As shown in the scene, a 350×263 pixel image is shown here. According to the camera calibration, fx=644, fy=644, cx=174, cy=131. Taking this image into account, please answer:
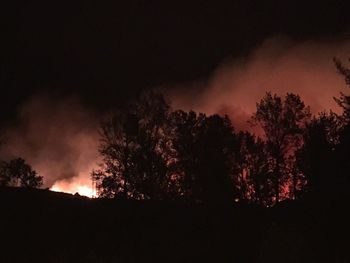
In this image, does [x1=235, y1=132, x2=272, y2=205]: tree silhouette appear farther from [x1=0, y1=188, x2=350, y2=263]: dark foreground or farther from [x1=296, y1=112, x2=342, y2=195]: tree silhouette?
[x1=0, y1=188, x2=350, y2=263]: dark foreground

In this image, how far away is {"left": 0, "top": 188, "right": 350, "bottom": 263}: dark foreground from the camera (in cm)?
2856

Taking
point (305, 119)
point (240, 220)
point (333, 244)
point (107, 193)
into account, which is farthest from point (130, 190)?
point (333, 244)

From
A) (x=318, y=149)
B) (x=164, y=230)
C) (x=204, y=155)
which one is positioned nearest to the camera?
(x=164, y=230)

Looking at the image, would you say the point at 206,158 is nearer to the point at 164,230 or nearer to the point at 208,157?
the point at 208,157

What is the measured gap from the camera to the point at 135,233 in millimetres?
31781

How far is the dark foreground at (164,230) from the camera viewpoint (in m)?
28.6

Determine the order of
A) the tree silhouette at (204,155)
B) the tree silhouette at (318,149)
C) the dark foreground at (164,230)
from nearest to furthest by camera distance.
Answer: the dark foreground at (164,230)
the tree silhouette at (318,149)
the tree silhouette at (204,155)

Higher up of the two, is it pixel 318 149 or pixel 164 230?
pixel 318 149

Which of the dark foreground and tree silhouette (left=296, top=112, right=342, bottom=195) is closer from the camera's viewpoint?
the dark foreground

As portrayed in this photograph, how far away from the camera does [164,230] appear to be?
32.4 meters

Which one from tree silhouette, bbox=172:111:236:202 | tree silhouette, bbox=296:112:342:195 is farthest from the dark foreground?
tree silhouette, bbox=172:111:236:202

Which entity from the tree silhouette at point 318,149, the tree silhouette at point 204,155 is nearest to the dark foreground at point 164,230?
the tree silhouette at point 318,149

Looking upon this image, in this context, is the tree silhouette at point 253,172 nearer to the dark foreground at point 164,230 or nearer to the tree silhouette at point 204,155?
the tree silhouette at point 204,155

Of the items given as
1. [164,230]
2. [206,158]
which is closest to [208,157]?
[206,158]
